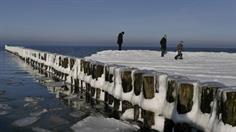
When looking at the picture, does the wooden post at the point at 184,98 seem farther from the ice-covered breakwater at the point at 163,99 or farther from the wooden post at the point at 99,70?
the wooden post at the point at 99,70

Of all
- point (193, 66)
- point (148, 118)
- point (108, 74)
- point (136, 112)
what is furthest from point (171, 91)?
point (193, 66)

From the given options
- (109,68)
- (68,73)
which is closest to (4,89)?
(68,73)

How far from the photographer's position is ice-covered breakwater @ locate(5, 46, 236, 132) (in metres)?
6.82

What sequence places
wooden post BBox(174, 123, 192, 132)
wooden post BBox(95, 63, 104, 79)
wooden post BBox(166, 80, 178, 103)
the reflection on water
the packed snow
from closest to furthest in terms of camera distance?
wooden post BBox(174, 123, 192, 132)
wooden post BBox(166, 80, 178, 103)
the reflection on water
wooden post BBox(95, 63, 104, 79)
the packed snow

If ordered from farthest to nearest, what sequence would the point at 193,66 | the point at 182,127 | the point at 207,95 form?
the point at 193,66 → the point at 182,127 → the point at 207,95

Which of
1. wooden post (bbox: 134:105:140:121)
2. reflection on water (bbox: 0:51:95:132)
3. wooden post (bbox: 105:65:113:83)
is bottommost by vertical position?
→ reflection on water (bbox: 0:51:95:132)

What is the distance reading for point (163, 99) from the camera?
8.83 m

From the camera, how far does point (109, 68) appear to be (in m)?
12.7

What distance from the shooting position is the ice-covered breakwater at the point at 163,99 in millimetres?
6816

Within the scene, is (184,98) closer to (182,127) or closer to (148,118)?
(182,127)

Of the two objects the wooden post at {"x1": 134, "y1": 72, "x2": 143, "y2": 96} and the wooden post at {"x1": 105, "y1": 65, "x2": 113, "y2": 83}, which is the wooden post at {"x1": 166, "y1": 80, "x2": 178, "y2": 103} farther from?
the wooden post at {"x1": 105, "y1": 65, "x2": 113, "y2": 83}

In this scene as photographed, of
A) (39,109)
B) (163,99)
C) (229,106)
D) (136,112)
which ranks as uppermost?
(229,106)

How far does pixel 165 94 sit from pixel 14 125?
3435 mm

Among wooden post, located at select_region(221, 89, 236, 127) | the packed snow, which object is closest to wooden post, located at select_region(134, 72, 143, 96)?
the packed snow
